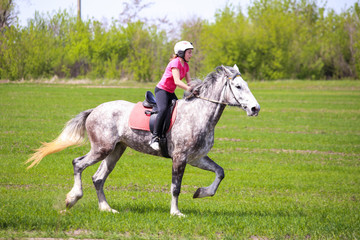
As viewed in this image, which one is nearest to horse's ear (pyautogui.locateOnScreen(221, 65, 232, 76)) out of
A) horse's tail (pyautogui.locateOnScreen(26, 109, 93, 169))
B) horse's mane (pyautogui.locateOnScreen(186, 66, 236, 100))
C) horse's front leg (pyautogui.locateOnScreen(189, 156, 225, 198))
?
horse's mane (pyautogui.locateOnScreen(186, 66, 236, 100))

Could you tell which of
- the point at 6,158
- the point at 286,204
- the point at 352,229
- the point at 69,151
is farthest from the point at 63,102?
the point at 352,229

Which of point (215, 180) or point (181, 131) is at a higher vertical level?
point (181, 131)

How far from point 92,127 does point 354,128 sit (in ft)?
67.9

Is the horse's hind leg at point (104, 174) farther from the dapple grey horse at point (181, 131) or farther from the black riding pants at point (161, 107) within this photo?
the black riding pants at point (161, 107)

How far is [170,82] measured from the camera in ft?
29.0

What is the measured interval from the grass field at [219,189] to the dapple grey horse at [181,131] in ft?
2.05

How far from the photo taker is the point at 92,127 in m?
9.20

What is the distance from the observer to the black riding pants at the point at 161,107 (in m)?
8.68

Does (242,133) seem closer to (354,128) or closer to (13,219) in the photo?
(354,128)

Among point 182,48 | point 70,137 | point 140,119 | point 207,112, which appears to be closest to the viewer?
point 182,48

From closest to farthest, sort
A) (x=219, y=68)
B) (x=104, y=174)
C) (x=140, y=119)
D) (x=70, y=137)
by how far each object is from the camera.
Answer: (x=219, y=68) < (x=140, y=119) < (x=104, y=174) < (x=70, y=137)

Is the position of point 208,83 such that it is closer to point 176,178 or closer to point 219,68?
point 219,68

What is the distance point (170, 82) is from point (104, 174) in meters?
2.18

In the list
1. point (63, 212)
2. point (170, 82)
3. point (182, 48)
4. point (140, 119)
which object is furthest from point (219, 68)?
point (63, 212)
